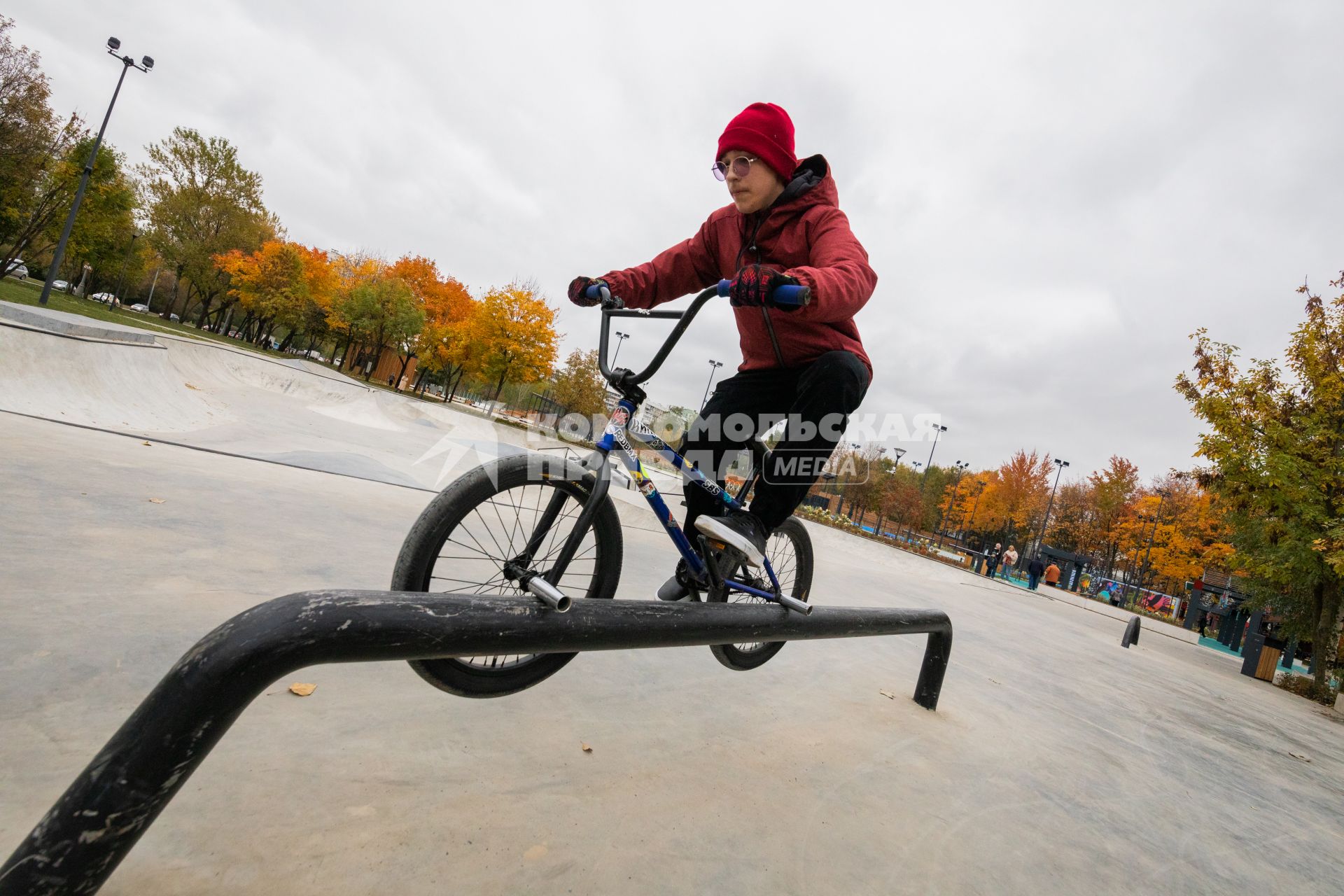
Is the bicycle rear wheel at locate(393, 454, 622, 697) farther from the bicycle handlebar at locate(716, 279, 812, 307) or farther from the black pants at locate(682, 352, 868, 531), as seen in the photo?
the bicycle handlebar at locate(716, 279, 812, 307)

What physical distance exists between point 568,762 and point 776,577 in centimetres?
136

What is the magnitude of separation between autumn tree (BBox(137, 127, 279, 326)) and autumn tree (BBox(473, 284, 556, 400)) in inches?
708

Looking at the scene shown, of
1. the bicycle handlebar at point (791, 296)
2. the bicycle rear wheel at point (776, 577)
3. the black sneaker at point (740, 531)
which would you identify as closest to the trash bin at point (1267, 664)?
the bicycle rear wheel at point (776, 577)

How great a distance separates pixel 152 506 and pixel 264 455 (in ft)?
9.51

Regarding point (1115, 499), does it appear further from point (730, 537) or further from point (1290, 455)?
point (730, 537)

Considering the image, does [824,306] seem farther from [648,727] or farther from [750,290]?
[648,727]

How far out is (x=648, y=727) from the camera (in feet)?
7.24

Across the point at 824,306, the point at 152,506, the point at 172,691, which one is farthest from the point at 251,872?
the point at 152,506

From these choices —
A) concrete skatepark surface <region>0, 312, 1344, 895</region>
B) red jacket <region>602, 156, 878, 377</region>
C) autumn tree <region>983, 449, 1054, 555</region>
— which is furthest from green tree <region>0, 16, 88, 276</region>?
autumn tree <region>983, 449, 1054, 555</region>

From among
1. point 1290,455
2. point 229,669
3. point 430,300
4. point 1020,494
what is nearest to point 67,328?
point 229,669

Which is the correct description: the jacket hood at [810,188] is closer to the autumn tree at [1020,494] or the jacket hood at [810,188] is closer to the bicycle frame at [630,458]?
the bicycle frame at [630,458]

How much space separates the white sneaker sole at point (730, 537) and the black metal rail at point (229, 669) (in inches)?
29.5

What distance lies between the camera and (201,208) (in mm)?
34875

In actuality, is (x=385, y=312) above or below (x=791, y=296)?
above
